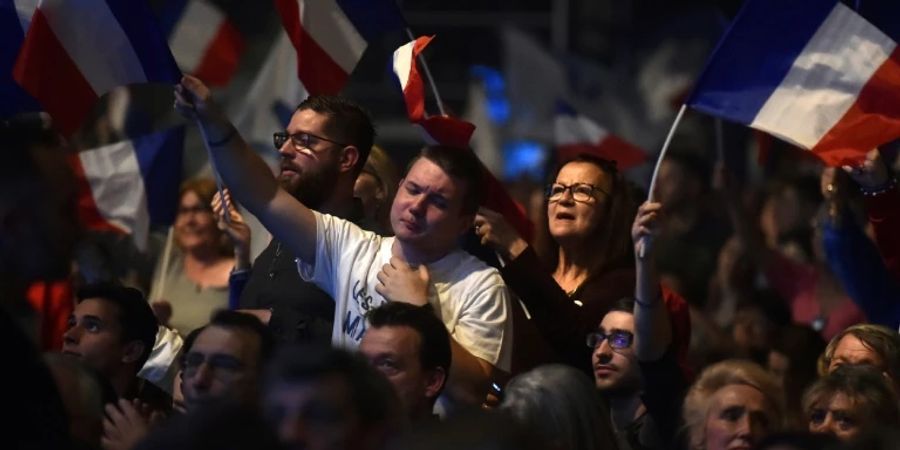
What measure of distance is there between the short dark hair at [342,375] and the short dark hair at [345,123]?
2.52m

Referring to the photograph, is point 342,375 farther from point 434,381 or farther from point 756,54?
point 756,54

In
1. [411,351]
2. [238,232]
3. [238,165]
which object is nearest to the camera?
[411,351]

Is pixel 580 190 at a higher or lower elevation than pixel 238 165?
higher

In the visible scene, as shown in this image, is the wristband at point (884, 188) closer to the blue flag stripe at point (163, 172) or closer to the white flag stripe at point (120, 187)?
the blue flag stripe at point (163, 172)

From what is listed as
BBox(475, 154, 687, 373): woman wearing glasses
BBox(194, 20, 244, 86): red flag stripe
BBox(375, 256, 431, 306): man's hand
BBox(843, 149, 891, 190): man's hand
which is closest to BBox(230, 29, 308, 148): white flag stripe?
BBox(194, 20, 244, 86): red flag stripe

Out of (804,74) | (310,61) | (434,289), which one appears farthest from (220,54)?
(434,289)

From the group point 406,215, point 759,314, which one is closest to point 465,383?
point 406,215

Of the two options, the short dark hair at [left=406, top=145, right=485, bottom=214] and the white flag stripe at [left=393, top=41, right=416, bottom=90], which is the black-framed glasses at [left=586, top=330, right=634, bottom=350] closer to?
the short dark hair at [left=406, top=145, right=485, bottom=214]

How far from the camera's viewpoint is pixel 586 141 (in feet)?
41.9

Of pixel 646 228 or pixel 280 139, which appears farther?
pixel 280 139

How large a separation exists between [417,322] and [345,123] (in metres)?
1.37

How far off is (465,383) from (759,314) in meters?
3.57

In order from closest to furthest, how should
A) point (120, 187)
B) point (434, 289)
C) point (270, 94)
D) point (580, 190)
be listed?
point (434, 289)
point (580, 190)
point (120, 187)
point (270, 94)

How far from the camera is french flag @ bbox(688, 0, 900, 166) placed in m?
8.62
